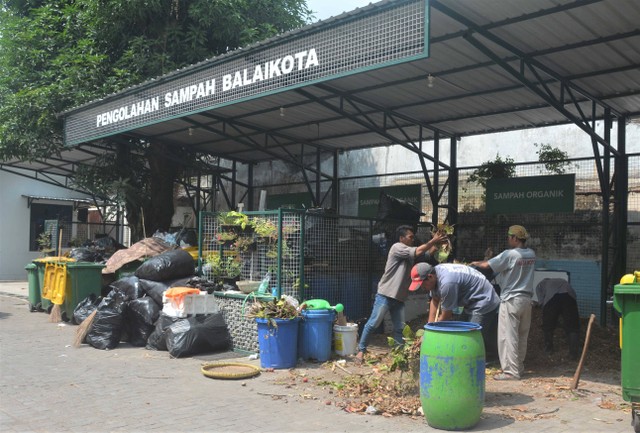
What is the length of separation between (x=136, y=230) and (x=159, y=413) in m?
10.8

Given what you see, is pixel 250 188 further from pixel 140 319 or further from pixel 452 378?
pixel 452 378

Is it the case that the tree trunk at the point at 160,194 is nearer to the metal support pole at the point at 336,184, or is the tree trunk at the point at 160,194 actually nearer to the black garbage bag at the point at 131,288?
the metal support pole at the point at 336,184

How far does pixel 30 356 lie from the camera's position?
8219 mm

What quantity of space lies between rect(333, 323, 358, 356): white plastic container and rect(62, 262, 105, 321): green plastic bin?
18.7 feet

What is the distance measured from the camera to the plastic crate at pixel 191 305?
28.0 feet

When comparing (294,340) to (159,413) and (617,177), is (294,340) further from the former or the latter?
(617,177)

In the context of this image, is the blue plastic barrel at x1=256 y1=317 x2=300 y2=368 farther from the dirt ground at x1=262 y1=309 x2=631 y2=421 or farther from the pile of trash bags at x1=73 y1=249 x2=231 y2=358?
the pile of trash bags at x1=73 y1=249 x2=231 y2=358

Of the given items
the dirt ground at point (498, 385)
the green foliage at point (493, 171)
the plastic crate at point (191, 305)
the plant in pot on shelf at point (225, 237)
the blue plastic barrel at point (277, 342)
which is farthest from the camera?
the green foliage at point (493, 171)

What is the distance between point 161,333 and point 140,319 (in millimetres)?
781

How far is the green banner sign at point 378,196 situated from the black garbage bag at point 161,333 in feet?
19.5

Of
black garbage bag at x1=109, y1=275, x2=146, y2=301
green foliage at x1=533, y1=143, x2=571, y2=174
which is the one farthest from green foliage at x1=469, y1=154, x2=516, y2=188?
black garbage bag at x1=109, y1=275, x2=146, y2=301

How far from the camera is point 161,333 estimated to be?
337 inches

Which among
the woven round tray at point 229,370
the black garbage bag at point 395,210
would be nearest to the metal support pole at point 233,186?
the black garbage bag at point 395,210

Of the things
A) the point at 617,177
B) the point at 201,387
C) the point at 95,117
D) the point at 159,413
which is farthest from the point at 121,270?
the point at 617,177
